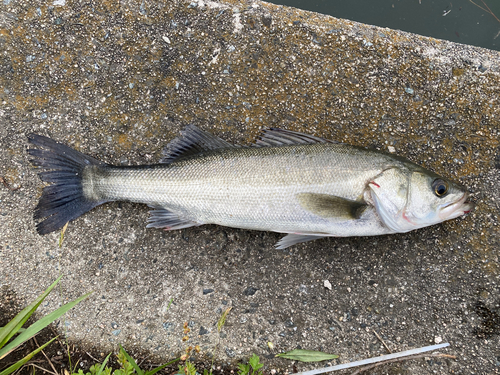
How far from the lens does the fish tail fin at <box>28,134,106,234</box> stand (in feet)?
9.75

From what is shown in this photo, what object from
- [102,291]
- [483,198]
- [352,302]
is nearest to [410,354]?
[352,302]

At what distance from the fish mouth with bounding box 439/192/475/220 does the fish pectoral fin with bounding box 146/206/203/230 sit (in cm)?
205

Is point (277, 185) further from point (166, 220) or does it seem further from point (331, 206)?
point (166, 220)

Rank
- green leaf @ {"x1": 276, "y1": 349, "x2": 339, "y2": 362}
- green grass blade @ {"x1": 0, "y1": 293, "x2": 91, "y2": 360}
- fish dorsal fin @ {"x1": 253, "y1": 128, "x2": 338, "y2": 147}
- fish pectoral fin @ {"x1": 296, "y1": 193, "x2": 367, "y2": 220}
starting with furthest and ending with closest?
green leaf @ {"x1": 276, "y1": 349, "x2": 339, "y2": 362} < fish dorsal fin @ {"x1": 253, "y1": 128, "x2": 338, "y2": 147} < fish pectoral fin @ {"x1": 296, "y1": 193, "x2": 367, "y2": 220} < green grass blade @ {"x1": 0, "y1": 293, "x2": 91, "y2": 360}

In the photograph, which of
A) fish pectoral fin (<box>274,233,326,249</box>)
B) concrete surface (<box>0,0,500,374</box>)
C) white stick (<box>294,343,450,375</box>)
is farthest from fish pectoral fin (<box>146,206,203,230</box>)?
white stick (<box>294,343,450,375</box>)

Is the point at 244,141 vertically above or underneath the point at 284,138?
underneath

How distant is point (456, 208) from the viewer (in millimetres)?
2756

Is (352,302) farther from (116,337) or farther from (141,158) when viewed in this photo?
(141,158)

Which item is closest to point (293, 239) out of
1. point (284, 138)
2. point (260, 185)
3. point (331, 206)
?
point (331, 206)

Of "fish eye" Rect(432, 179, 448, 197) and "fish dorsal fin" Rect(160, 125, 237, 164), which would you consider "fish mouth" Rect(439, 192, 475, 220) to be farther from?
"fish dorsal fin" Rect(160, 125, 237, 164)

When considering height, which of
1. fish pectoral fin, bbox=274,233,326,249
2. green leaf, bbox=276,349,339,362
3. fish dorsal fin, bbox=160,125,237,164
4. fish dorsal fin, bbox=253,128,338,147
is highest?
fish dorsal fin, bbox=253,128,338,147

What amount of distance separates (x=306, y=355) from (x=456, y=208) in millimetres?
1811

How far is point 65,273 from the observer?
3174 mm

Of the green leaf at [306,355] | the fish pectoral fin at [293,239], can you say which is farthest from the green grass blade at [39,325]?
the green leaf at [306,355]
